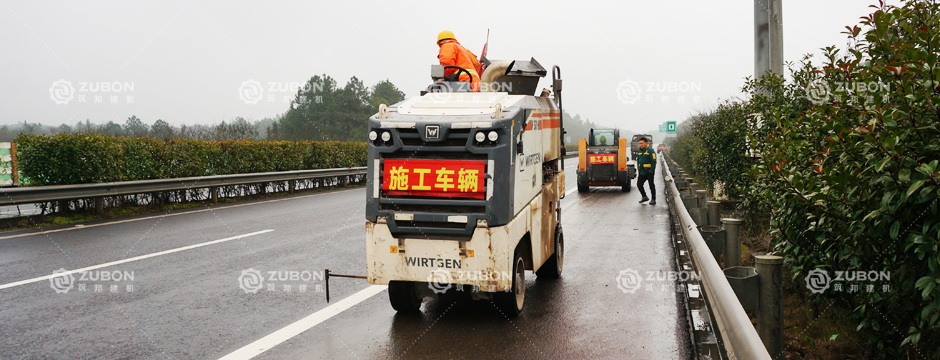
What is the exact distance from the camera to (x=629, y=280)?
7.02 metres

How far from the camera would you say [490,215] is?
4.81 meters

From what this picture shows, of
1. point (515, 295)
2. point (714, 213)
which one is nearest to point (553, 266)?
point (515, 295)

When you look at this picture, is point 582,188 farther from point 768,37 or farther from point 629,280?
point 629,280

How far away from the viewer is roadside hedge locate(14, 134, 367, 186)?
1264cm

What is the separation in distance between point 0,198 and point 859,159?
42.2 feet

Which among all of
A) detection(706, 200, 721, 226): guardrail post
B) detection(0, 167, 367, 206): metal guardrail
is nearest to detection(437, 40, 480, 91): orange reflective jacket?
detection(706, 200, 721, 226): guardrail post

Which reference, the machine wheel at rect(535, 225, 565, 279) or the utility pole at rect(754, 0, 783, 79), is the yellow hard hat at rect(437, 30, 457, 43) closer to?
the machine wheel at rect(535, 225, 565, 279)

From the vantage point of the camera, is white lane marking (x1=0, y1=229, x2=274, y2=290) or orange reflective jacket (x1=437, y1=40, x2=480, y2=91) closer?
orange reflective jacket (x1=437, y1=40, x2=480, y2=91)

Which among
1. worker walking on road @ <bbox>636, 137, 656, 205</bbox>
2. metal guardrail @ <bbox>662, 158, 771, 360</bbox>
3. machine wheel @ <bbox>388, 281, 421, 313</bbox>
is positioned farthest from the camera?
worker walking on road @ <bbox>636, 137, 656, 205</bbox>

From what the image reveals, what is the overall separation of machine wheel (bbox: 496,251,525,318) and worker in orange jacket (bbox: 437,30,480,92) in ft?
6.17

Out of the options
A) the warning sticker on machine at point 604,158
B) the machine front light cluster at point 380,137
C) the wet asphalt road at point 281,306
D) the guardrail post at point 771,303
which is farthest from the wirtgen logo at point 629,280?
the warning sticker on machine at point 604,158

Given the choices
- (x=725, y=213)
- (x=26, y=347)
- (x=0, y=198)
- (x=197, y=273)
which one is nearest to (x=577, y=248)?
(x=725, y=213)

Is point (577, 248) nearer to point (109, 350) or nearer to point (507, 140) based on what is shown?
point (507, 140)

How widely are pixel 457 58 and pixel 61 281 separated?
5.03 meters
